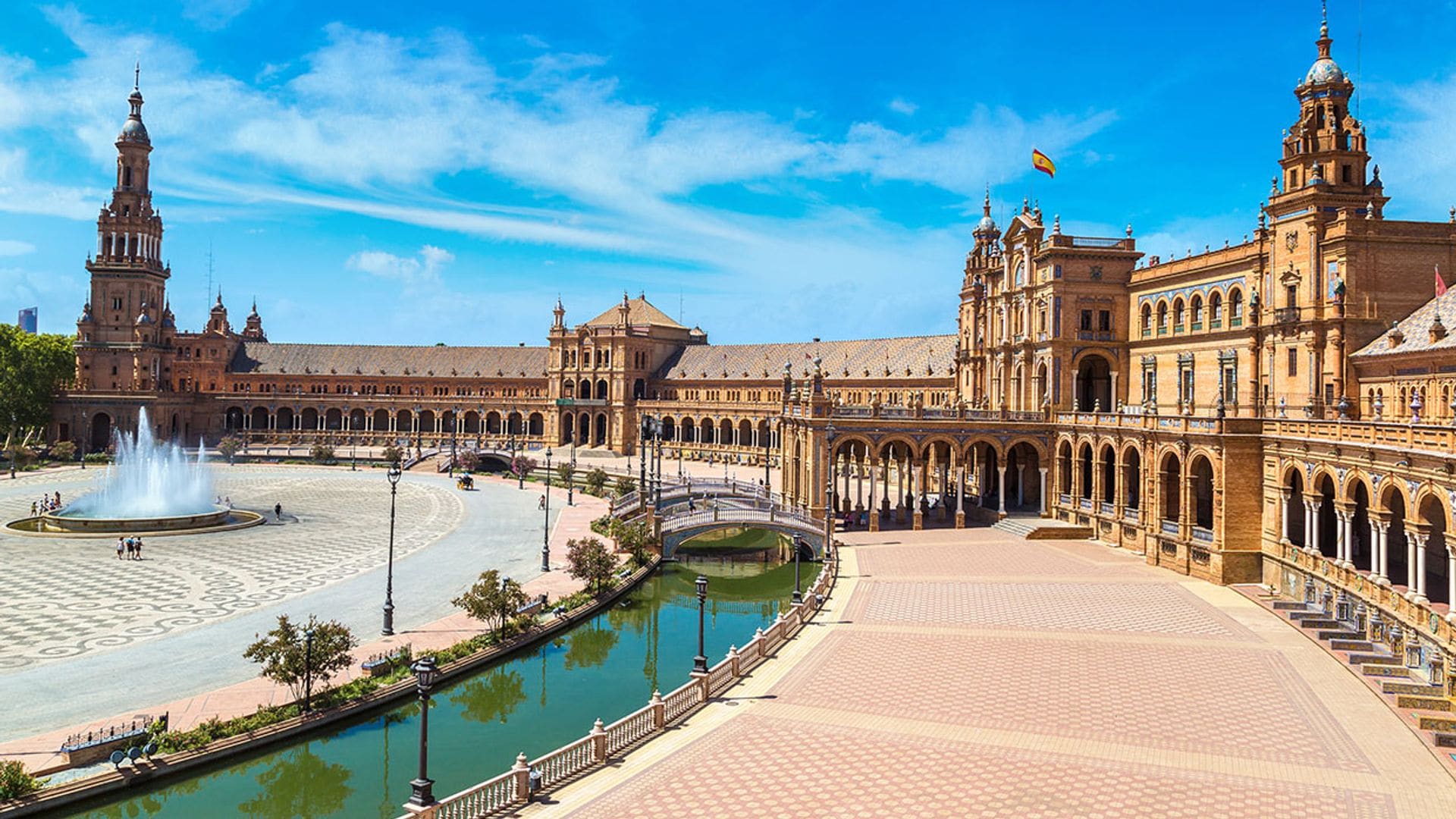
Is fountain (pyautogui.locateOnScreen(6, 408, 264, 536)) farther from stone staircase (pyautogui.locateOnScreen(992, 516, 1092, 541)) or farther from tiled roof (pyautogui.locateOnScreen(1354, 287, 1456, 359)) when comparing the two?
tiled roof (pyautogui.locateOnScreen(1354, 287, 1456, 359))

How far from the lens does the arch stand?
64125 millimetres

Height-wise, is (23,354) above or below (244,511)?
above

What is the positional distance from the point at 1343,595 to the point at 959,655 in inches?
616

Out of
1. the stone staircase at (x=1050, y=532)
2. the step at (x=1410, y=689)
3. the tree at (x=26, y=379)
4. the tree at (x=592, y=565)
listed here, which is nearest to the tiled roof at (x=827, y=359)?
the stone staircase at (x=1050, y=532)

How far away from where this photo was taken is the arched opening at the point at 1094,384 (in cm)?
6431

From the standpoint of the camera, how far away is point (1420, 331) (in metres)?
41.9

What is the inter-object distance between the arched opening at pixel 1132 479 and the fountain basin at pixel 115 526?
5408 centimetres

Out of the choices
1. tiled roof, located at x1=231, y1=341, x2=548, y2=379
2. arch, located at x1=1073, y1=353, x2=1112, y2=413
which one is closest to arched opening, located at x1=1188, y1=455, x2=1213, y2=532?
arch, located at x1=1073, y1=353, x2=1112, y2=413

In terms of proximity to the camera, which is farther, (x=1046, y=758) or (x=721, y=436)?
(x=721, y=436)

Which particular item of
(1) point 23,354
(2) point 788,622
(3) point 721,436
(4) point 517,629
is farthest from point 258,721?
(1) point 23,354

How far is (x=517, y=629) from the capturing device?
3744 cm

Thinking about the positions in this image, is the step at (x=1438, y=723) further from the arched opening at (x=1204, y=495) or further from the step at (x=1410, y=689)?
the arched opening at (x=1204, y=495)

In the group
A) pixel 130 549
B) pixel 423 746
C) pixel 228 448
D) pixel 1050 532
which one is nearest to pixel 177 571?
pixel 130 549

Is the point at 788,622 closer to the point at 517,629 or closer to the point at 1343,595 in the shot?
the point at 517,629
